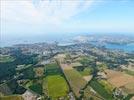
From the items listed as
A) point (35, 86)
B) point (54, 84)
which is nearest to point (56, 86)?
point (54, 84)

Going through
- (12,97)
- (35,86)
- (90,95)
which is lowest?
(12,97)

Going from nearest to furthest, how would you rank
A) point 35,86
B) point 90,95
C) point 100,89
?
point 90,95, point 100,89, point 35,86

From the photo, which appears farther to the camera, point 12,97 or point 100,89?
point 100,89

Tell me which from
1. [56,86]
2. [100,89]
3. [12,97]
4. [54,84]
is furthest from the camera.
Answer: [54,84]

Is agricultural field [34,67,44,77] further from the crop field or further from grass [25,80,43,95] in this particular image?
the crop field

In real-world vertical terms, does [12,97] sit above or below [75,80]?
below

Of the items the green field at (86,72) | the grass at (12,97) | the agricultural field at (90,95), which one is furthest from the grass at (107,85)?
Result: the grass at (12,97)

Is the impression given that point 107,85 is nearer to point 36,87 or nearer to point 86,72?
point 86,72

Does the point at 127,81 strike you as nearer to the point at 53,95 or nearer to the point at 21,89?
the point at 53,95
